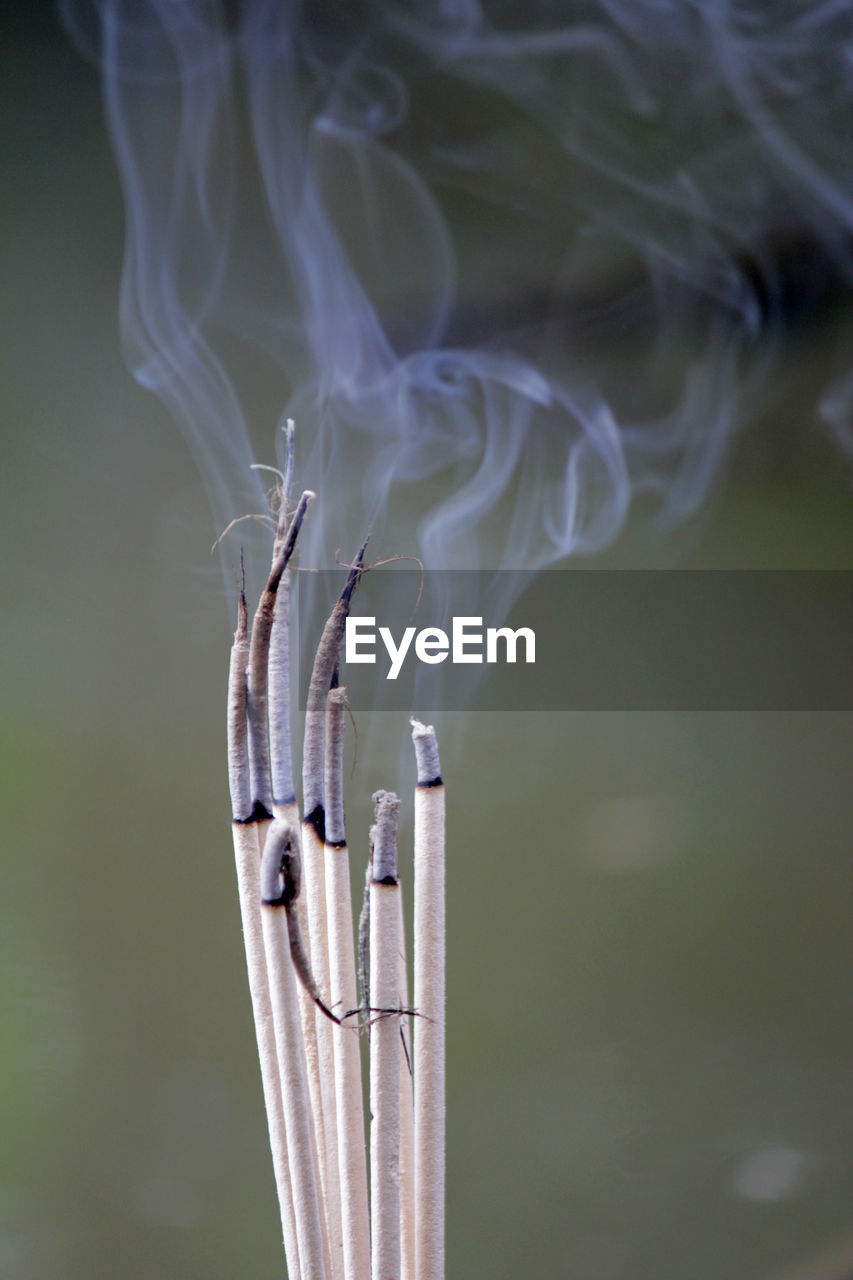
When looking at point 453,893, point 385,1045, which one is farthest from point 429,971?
point 453,893

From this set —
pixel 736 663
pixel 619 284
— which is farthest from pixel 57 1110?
pixel 619 284

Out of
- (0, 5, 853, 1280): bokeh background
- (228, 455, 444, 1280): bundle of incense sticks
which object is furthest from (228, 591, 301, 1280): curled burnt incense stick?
(0, 5, 853, 1280): bokeh background

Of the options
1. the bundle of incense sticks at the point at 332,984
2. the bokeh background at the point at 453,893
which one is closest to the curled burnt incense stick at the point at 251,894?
the bundle of incense sticks at the point at 332,984

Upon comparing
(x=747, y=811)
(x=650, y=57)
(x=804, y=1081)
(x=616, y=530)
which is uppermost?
(x=650, y=57)

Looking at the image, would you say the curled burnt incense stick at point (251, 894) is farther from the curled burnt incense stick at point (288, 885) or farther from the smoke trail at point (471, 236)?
the smoke trail at point (471, 236)

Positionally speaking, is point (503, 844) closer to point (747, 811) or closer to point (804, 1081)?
point (747, 811)

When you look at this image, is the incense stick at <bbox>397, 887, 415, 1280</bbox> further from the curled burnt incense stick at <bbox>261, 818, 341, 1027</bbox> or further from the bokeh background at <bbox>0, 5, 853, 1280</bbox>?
the bokeh background at <bbox>0, 5, 853, 1280</bbox>
